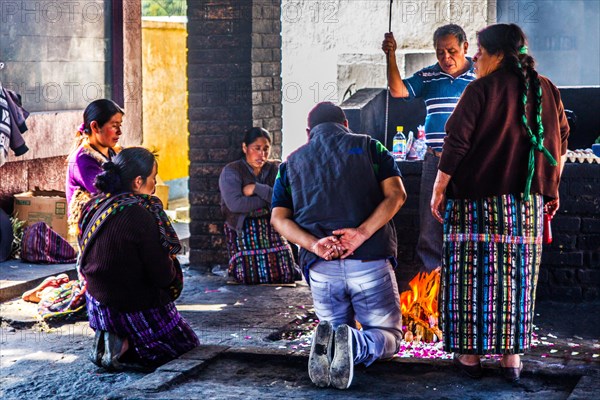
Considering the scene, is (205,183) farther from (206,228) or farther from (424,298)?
(424,298)

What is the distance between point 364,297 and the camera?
5.81 metres

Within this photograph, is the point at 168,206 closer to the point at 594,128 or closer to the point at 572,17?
the point at 572,17

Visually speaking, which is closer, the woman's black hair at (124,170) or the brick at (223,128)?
the woman's black hair at (124,170)

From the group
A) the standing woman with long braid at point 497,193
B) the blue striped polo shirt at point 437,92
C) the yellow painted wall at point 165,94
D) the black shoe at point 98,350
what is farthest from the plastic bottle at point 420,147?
the yellow painted wall at point 165,94

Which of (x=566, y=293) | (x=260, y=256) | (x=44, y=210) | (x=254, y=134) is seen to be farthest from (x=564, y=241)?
(x=44, y=210)

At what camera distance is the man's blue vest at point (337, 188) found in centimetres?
578

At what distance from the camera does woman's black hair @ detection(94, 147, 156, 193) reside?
20.7 ft

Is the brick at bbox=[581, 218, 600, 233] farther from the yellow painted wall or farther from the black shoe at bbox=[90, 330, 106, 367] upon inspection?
the yellow painted wall

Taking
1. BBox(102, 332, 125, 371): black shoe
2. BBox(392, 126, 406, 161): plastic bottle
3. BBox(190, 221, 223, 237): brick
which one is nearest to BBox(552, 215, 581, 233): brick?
BBox(392, 126, 406, 161): plastic bottle

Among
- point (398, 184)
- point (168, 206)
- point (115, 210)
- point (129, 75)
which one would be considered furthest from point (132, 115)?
point (398, 184)

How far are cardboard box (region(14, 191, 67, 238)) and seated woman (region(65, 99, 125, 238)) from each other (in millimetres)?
2629

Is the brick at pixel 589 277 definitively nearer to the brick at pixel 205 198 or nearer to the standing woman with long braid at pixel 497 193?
the standing woman with long braid at pixel 497 193

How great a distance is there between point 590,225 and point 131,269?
3.52 metres

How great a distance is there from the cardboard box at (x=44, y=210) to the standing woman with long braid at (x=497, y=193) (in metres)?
5.56
